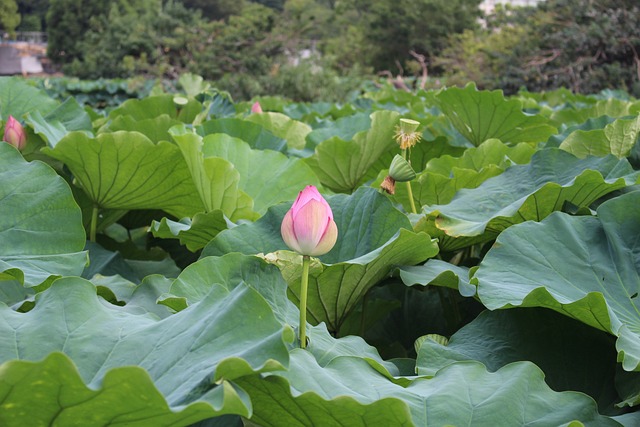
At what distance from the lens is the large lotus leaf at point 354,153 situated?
1690 mm

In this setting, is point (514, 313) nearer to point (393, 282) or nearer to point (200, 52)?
point (393, 282)

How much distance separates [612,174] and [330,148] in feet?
2.28

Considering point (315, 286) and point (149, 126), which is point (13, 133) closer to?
point (149, 126)

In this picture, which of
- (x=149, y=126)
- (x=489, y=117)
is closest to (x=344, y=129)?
(x=489, y=117)

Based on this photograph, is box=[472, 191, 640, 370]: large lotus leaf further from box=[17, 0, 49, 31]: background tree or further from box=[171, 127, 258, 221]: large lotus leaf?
box=[17, 0, 49, 31]: background tree

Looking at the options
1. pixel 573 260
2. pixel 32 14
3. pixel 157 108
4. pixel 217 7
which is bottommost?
pixel 32 14

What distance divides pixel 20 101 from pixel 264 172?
832 mm

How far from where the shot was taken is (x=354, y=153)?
1782 millimetres

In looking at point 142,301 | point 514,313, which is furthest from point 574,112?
point 142,301

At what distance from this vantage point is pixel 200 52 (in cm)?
1433

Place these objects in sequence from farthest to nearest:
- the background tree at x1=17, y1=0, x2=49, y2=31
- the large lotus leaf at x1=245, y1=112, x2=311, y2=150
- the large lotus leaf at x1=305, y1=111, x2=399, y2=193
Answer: the background tree at x1=17, y1=0, x2=49, y2=31, the large lotus leaf at x1=245, y1=112, x2=311, y2=150, the large lotus leaf at x1=305, y1=111, x2=399, y2=193

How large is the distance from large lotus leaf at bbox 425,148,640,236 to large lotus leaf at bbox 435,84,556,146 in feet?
2.34

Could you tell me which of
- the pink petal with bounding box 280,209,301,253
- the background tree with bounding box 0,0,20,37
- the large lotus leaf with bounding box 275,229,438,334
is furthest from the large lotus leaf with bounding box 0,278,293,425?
the background tree with bounding box 0,0,20,37

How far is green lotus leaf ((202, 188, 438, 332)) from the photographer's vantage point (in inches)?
38.8
